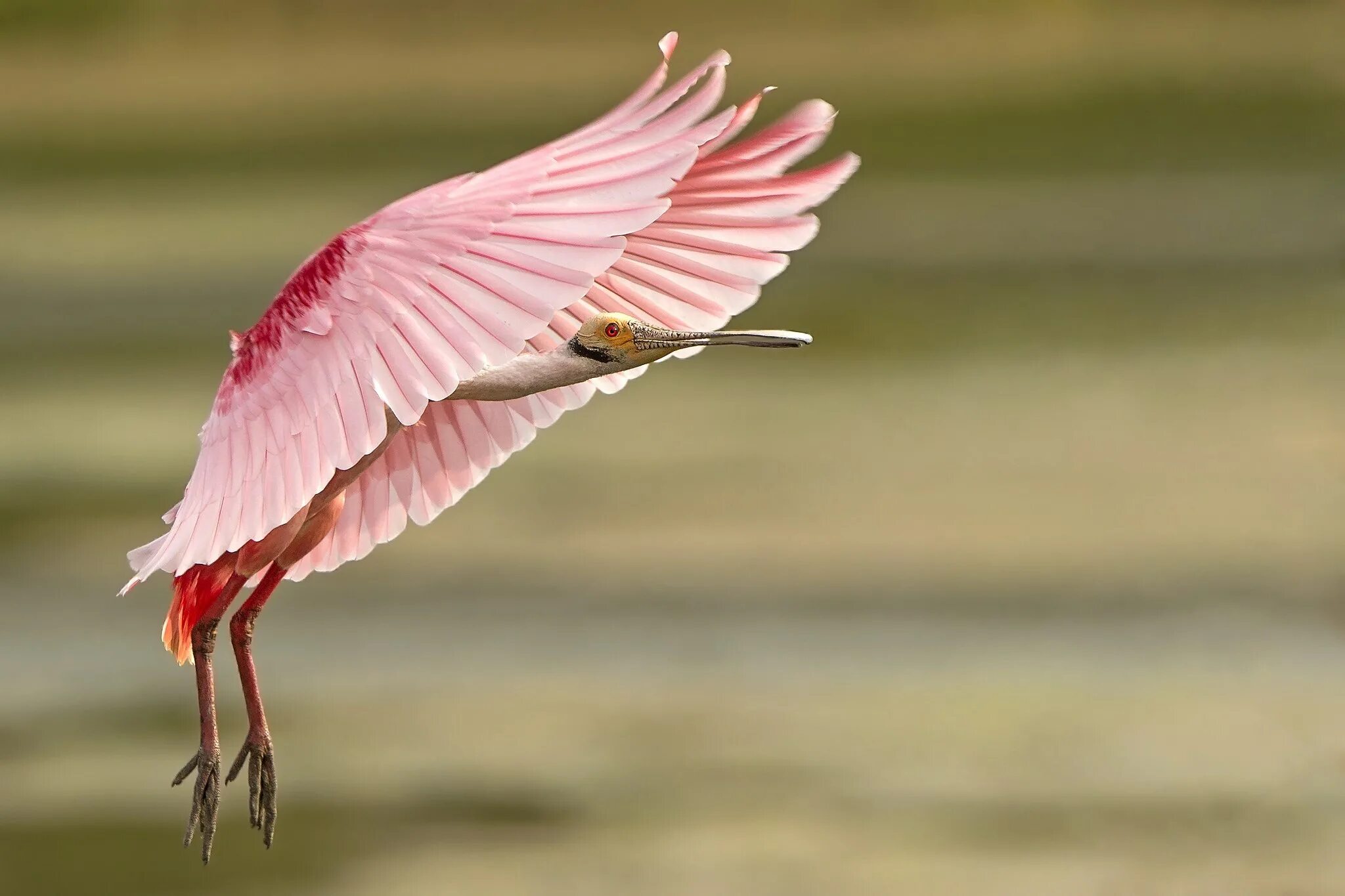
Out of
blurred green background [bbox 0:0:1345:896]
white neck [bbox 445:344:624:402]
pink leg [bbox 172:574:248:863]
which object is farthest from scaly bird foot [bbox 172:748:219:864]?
blurred green background [bbox 0:0:1345:896]

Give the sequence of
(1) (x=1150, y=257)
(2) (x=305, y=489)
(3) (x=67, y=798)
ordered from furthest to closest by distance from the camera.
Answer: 1. (1) (x=1150, y=257)
2. (3) (x=67, y=798)
3. (2) (x=305, y=489)

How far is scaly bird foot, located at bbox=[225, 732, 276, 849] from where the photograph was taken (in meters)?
1.28

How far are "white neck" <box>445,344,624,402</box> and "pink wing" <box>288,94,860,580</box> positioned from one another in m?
0.05

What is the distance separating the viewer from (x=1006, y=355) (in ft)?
13.7

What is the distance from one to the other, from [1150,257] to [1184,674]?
5.20 ft

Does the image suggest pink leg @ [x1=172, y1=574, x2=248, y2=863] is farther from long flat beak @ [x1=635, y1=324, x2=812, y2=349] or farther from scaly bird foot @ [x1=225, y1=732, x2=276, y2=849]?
long flat beak @ [x1=635, y1=324, x2=812, y2=349]

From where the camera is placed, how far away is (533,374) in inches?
48.6

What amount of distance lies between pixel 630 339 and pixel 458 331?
0.13 metres

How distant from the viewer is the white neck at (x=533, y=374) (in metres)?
1.23

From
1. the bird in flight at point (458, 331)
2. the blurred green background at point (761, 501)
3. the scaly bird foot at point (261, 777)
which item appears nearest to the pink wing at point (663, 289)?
the bird in flight at point (458, 331)

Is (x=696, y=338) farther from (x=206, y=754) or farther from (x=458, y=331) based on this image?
(x=206, y=754)

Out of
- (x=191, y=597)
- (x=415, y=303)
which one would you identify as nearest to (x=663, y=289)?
(x=415, y=303)

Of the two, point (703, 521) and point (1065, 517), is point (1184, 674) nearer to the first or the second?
point (1065, 517)

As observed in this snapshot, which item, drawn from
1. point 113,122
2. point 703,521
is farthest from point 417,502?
point 113,122
